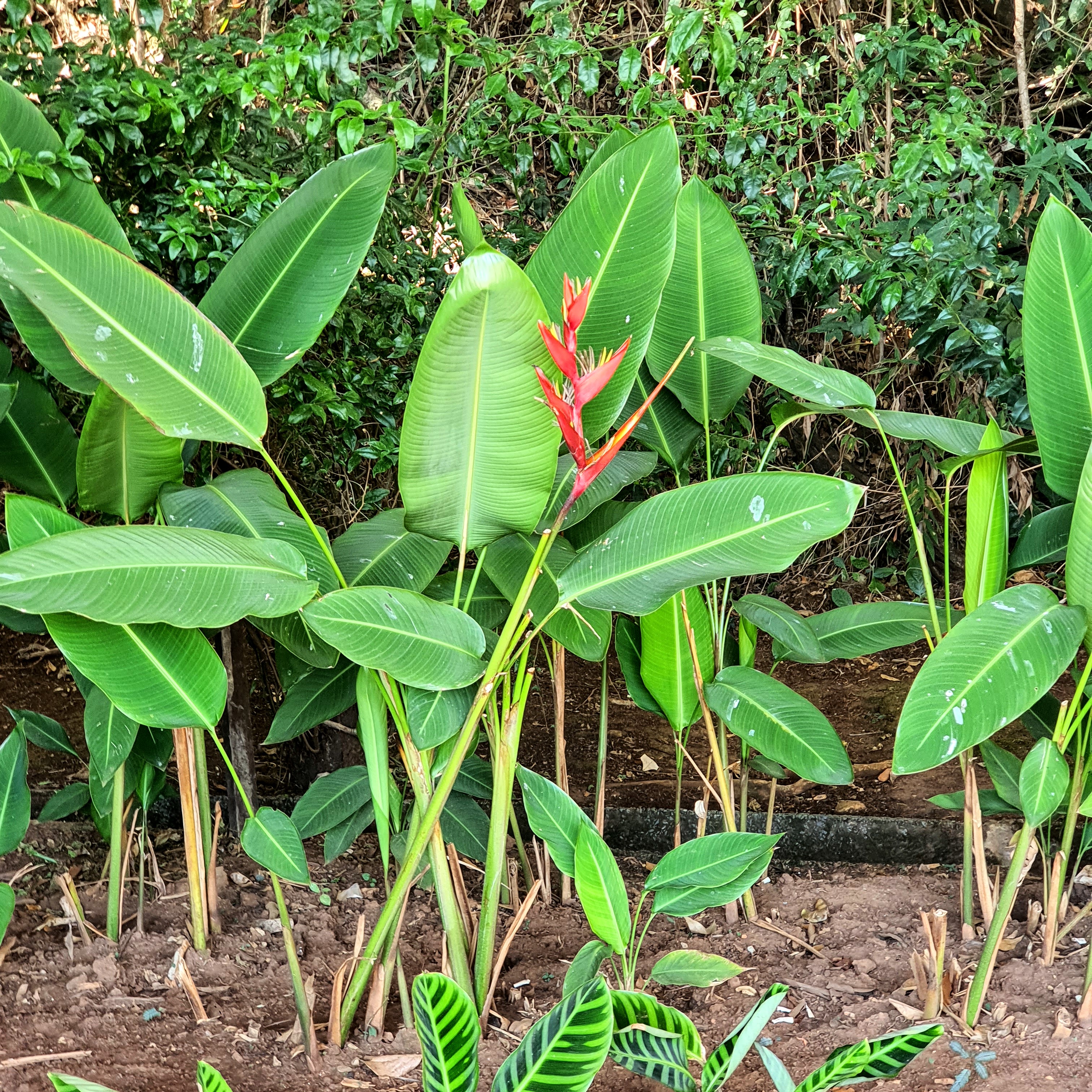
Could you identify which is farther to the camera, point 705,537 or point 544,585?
point 544,585

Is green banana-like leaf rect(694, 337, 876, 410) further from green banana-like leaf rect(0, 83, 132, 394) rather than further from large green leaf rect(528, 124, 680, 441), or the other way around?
green banana-like leaf rect(0, 83, 132, 394)

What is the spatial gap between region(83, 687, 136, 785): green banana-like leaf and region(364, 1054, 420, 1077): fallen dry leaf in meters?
0.69

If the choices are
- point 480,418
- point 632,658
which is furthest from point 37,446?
point 632,658

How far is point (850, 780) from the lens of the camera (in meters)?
1.84

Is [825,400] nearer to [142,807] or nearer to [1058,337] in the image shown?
[1058,337]

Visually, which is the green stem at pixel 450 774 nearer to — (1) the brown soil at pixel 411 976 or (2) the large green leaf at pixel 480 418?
(2) the large green leaf at pixel 480 418

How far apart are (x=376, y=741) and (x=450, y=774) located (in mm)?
198

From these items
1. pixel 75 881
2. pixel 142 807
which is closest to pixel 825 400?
pixel 142 807

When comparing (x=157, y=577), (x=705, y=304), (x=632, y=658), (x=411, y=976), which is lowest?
(x=411, y=976)

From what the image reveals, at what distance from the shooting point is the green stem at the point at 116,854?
6.56 feet

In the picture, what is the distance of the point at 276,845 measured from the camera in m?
1.63

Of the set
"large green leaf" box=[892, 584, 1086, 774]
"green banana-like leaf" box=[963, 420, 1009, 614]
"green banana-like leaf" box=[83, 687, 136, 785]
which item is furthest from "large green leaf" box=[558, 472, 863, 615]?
"green banana-like leaf" box=[83, 687, 136, 785]

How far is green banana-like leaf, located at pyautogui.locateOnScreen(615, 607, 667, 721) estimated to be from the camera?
222 centimetres

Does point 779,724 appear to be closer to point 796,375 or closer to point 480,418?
point 796,375
